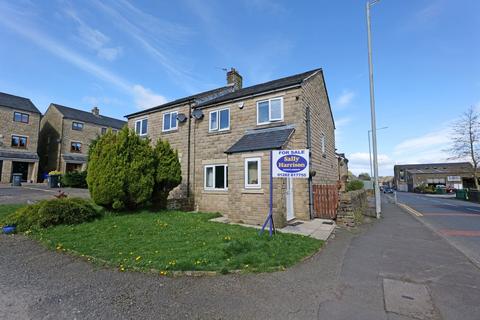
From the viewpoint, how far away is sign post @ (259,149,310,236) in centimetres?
804

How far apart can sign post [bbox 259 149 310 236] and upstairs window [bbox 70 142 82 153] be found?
38.3 meters

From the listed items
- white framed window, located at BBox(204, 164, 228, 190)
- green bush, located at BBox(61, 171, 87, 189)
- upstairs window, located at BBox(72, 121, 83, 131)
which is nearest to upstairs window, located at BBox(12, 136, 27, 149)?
upstairs window, located at BBox(72, 121, 83, 131)

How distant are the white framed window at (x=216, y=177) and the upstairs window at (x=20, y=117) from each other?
32.5 meters

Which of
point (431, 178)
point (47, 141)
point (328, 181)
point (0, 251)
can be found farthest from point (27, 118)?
point (431, 178)

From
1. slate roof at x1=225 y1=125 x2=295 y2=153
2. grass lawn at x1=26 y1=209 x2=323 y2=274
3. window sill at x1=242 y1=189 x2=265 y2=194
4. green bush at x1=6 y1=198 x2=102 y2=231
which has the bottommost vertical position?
grass lawn at x1=26 y1=209 x2=323 y2=274

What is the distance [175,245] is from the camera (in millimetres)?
6785

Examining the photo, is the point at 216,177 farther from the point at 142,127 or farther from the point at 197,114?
the point at 142,127

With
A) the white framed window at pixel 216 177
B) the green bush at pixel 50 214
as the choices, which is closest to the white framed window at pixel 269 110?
the white framed window at pixel 216 177

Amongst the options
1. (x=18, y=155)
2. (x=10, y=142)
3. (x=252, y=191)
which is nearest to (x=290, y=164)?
(x=252, y=191)

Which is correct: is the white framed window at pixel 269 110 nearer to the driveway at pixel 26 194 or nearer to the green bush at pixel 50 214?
the green bush at pixel 50 214

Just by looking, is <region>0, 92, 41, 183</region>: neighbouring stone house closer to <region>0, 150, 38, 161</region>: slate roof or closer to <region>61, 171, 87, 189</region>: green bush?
<region>0, 150, 38, 161</region>: slate roof

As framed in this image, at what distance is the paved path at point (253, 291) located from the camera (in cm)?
370

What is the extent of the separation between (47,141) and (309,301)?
45647 millimetres

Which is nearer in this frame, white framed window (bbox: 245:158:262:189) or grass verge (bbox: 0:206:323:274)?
grass verge (bbox: 0:206:323:274)
